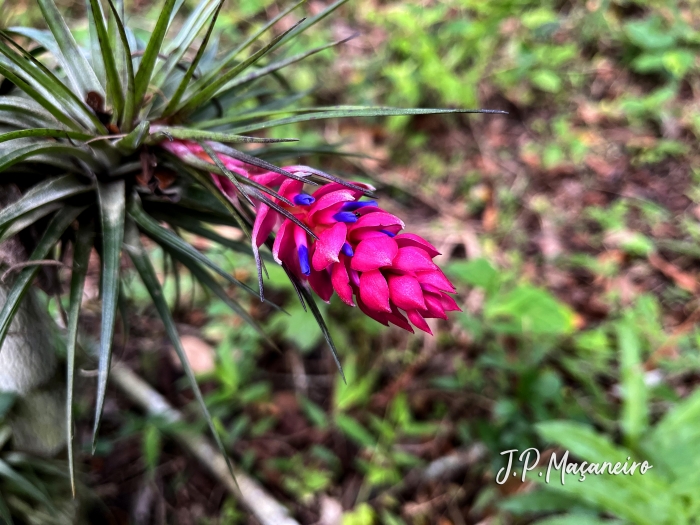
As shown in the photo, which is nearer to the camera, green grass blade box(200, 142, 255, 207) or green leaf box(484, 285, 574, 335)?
green grass blade box(200, 142, 255, 207)

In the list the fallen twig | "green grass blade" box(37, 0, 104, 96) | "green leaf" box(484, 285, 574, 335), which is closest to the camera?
"green grass blade" box(37, 0, 104, 96)

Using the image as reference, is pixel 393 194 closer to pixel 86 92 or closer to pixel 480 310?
pixel 480 310

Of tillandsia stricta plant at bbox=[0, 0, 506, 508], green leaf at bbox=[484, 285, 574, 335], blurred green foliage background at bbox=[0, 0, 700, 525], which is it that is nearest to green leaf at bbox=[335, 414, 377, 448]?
blurred green foliage background at bbox=[0, 0, 700, 525]

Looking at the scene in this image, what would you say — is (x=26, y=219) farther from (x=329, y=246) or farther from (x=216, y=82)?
(x=329, y=246)

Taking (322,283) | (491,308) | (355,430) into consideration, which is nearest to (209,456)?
(355,430)

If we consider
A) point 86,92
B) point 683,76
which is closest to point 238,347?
point 86,92

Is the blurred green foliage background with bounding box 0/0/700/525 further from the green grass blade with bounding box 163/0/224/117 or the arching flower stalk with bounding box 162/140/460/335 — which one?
the arching flower stalk with bounding box 162/140/460/335

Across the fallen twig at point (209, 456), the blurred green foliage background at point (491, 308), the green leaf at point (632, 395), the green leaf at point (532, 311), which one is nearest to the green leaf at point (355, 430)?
the blurred green foliage background at point (491, 308)
